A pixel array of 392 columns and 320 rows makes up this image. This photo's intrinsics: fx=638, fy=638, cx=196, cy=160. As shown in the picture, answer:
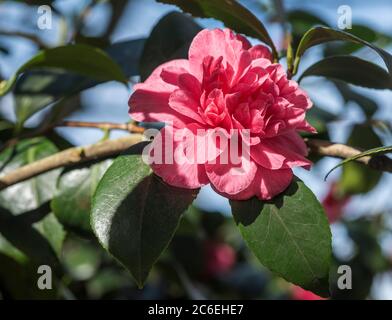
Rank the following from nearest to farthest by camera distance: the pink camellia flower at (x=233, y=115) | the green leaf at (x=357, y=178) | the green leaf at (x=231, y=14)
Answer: the pink camellia flower at (x=233, y=115)
the green leaf at (x=231, y=14)
the green leaf at (x=357, y=178)

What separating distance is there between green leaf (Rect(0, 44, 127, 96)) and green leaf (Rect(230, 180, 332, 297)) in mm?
388

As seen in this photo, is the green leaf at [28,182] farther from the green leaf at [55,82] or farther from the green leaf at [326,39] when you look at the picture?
the green leaf at [326,39]

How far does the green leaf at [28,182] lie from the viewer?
1096 mm

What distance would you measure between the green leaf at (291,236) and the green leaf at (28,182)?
0.43m

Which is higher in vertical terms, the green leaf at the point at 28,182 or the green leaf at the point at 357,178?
the green leaf at the point at 28,182

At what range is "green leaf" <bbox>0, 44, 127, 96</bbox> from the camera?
3.40ft

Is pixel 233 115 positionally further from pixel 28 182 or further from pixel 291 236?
pixel 28 182

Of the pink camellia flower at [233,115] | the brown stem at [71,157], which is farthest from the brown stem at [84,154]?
the pink camellia flower at [233,115]

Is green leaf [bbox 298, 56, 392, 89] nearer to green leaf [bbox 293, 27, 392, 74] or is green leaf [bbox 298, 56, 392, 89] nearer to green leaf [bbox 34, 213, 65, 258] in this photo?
green leaf [bbox 293, 27, 392, 74]

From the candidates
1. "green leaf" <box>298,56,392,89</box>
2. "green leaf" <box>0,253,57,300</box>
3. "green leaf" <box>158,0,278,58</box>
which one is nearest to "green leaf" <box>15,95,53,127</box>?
"green leaf" <box>0,253,57,300</box>

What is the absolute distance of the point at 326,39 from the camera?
89 centimetres

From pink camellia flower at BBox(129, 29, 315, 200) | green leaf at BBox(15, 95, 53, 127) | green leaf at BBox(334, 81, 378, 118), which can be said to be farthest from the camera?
green leaf at BBox(334, 81, 378, 118)

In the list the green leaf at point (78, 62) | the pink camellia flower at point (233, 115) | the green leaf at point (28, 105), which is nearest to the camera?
the pink camellia flower at point (233, 115)

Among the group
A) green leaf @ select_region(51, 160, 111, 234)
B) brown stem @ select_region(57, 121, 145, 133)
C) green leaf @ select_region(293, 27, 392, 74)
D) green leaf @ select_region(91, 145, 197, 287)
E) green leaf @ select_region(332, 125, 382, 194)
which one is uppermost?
green leaf @ select_region(293, 27, 392, 74)
